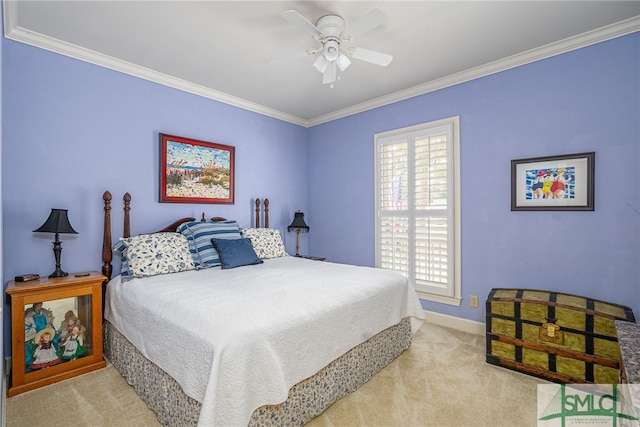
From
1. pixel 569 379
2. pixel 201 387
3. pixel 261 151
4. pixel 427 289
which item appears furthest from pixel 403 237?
pixel 201 387

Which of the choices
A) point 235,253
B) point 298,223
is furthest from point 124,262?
point 298,223

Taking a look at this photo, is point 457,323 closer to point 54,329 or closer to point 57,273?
point 54,329

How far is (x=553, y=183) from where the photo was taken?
105 inches

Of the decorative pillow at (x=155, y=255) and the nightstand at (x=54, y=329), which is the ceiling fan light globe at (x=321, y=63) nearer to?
the decorative pillow at (x=155, y=255)

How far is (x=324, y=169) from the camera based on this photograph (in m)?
4.54

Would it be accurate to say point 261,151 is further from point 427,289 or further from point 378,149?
point 427,289

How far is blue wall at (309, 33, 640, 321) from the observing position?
2.36 m

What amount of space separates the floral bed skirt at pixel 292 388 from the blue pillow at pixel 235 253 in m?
0.97

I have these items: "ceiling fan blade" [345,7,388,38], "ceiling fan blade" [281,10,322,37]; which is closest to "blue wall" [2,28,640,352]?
"ceiling fan blade" [345,7,388,38]

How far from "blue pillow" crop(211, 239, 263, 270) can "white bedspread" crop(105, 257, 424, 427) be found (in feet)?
0.62

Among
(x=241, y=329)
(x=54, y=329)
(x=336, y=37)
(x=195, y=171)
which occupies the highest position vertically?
(x=336, y=37)

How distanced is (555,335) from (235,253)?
2.66 m

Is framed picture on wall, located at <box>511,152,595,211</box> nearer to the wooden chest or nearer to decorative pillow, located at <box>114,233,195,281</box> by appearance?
the wooden chest

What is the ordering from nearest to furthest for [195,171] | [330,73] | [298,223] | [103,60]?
1. [330,73]
2. [103,60]
3. [195,171]
4. [298,223]
